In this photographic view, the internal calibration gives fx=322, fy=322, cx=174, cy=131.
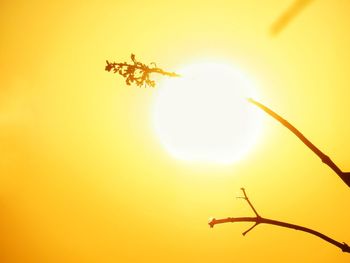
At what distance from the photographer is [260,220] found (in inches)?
108

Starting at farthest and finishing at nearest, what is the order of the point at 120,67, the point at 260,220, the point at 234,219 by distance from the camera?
the point at 120,67
the point at 260,220
the point at 234,219

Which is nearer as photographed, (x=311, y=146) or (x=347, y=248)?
(x=311, y=146)

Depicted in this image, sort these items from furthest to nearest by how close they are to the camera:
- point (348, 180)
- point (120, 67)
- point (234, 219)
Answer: point (120, 67), point (234, 219), point (348, 180)

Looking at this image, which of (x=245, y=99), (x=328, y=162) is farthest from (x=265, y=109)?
(x=328, y=162)

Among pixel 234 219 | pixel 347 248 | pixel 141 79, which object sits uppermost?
pixel 141 79

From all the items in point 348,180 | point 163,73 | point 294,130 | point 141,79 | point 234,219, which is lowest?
point 348,180

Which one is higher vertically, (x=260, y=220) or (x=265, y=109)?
(x=265, y=109)

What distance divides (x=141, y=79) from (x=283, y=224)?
199 centimetres

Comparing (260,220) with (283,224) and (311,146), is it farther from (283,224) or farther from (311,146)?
(311,146)

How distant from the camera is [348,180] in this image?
2.29m

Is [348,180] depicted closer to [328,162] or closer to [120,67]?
[328,162]

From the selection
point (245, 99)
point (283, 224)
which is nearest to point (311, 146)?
point (245, 99)

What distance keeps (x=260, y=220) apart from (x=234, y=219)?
1.04ft

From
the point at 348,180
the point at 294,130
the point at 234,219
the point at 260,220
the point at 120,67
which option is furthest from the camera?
the point at 120,67
